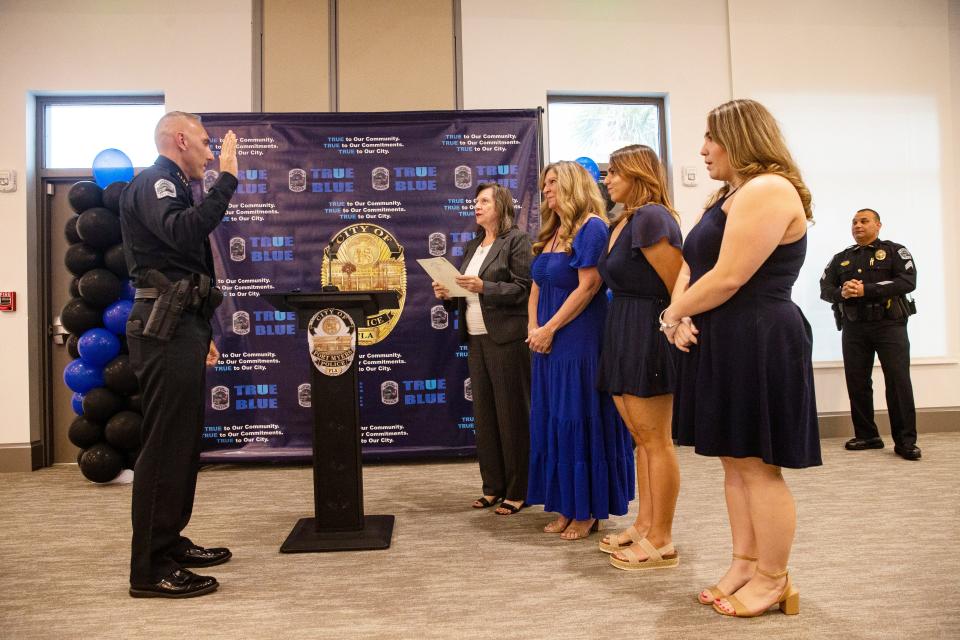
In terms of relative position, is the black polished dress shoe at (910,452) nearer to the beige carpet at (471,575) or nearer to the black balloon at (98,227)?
the beige carpet at (471,575)

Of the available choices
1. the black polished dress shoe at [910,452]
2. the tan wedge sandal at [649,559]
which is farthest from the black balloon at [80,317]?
the black polished dress shoe at [910,452]

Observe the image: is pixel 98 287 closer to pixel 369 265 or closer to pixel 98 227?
pixel 98 227

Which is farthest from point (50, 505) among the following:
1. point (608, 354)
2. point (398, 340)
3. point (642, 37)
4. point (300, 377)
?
point (642, 37)

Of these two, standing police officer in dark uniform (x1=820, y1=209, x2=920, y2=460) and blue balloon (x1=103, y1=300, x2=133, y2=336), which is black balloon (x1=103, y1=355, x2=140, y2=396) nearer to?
blue balloon (x1=103, y1=300, x2=133, y2=336)

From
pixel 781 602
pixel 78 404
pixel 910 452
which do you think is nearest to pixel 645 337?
pixel 781 602

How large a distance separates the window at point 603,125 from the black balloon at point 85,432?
3.86 metres

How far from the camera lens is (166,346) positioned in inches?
87.9

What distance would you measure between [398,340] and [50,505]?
7.50 feet

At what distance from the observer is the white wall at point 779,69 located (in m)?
5.09

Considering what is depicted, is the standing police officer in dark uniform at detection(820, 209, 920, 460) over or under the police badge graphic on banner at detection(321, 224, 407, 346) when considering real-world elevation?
under

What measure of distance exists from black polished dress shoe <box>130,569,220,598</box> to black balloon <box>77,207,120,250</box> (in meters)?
2.61

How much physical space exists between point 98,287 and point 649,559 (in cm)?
363

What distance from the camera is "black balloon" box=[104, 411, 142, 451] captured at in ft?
13.1

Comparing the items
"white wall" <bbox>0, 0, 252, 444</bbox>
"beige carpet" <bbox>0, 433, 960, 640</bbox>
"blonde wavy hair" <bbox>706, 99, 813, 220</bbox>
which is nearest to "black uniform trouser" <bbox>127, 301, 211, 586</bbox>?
"beige carpet" <bbox>0, 433, 960, 640</bbox>
